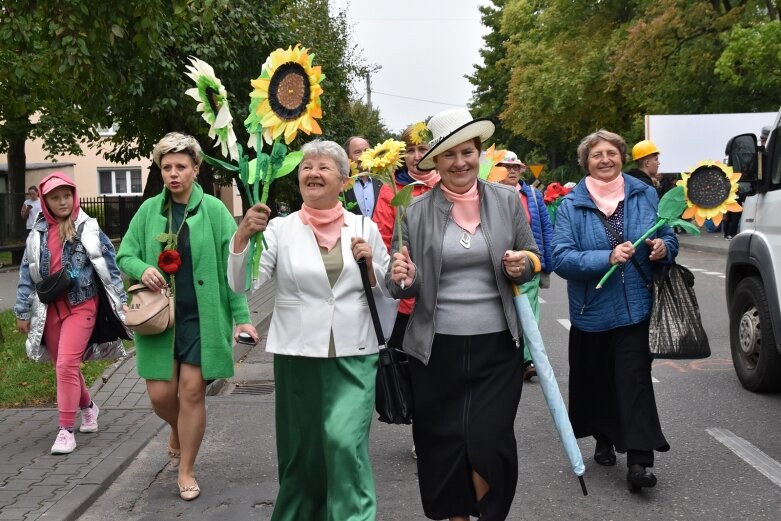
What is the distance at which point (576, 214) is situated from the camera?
5.45m

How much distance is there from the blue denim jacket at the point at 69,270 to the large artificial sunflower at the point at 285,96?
268cm

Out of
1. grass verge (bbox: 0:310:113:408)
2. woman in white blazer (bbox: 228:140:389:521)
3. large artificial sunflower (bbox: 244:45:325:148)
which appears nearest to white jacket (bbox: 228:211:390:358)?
woman in white blazer (bbox: 228:140:389:521)

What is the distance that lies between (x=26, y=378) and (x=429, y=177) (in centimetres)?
426

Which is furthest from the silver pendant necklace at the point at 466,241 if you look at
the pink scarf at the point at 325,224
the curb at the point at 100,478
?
the curb at the point at 100,478

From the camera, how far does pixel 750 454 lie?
5949mm

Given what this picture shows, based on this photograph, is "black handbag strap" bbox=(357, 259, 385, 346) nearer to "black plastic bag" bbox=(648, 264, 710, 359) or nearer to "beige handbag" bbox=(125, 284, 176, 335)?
"beige handbag" bbox=(125, 284, 176, 335)

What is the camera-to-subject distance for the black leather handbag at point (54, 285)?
608cm

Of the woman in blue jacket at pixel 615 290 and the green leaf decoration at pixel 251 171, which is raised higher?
the green leaf decoration at pixel 251 171

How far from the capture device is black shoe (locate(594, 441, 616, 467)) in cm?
571

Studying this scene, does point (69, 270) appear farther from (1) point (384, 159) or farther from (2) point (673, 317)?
(2) point (673, 317)

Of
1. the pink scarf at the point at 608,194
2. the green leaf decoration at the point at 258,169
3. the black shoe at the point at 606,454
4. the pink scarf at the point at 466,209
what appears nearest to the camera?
the green leaf decoration at the point at 258,169

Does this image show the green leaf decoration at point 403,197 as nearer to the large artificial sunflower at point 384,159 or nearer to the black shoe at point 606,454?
the large artificial sunflower at point 384,159

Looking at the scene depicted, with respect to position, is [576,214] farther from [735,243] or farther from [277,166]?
[735,243]

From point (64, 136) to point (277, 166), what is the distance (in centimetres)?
2528
